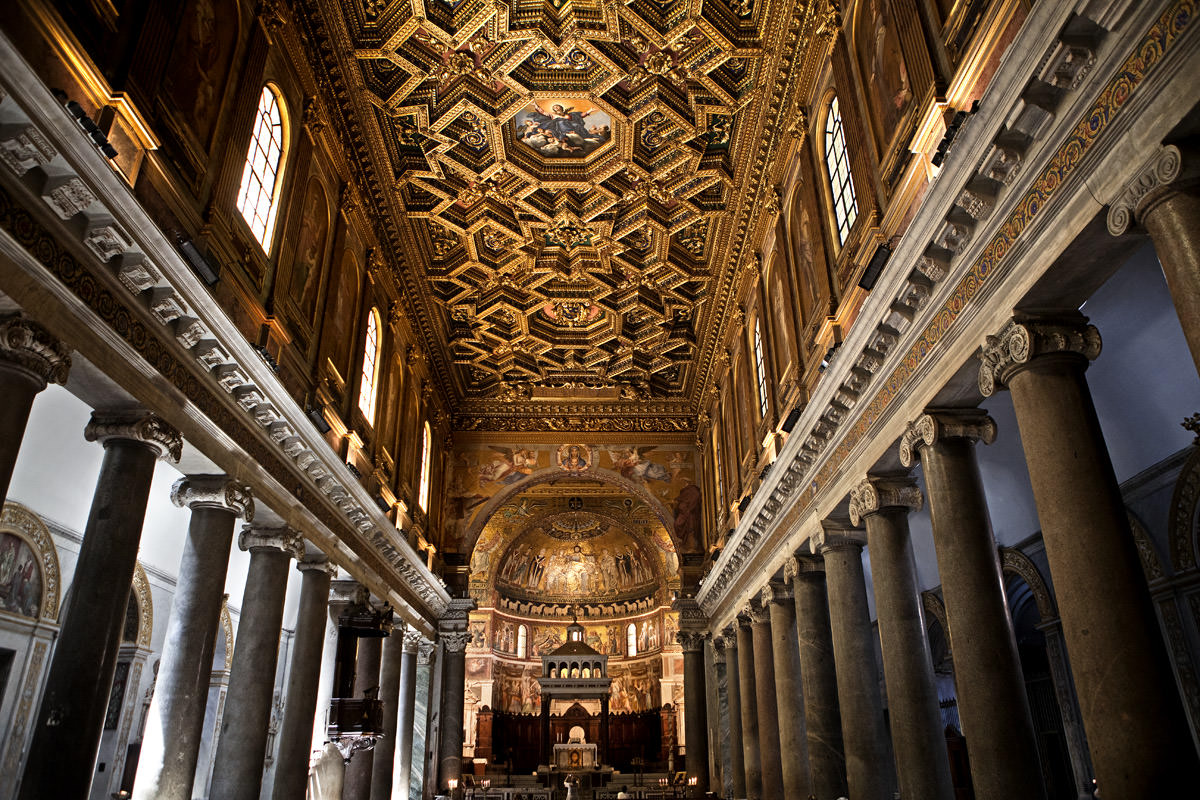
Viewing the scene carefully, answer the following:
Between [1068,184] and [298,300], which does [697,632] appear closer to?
[298,300]

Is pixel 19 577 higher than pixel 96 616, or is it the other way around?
pixel 19 577

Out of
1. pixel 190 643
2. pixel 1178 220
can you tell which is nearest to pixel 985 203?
pixel 1178 220

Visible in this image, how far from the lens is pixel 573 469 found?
76.6 feet

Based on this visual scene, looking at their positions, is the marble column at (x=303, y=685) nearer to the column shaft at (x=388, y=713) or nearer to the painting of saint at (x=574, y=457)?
the column shaft at (x=388, y=713)

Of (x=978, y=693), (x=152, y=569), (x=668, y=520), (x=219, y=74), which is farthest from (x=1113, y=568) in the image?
(x=668, y=520)

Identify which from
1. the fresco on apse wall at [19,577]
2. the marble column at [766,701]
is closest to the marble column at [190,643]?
the fresco on apse wall at [19,577]

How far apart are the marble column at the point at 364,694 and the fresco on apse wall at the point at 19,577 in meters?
5.04

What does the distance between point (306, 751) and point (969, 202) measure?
1124cm

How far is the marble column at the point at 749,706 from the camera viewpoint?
1650cm

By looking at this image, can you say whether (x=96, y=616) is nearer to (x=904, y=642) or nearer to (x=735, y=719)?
(x=904, y=642)

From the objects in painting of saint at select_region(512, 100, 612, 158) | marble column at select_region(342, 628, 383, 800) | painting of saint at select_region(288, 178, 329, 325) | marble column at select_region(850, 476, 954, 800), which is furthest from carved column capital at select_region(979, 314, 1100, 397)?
marble column at select_region(342, 628, 383, 800)

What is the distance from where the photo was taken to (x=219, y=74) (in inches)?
368

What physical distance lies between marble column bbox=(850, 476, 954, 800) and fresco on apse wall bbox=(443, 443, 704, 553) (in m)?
13.4

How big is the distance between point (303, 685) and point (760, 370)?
9807 millimetres
